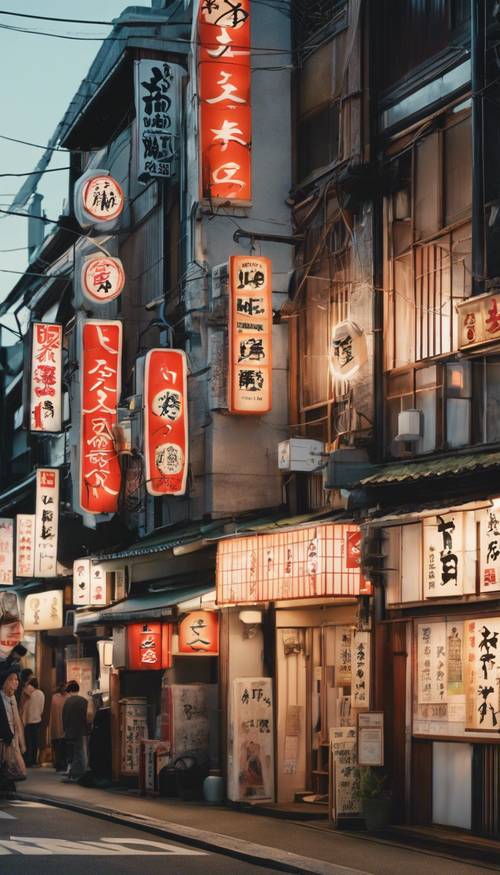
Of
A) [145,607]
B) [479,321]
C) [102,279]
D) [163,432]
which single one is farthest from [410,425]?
[102,279]

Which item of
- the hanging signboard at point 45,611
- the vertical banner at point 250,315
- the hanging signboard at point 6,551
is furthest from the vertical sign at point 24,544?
the vertical banner at point 250,315

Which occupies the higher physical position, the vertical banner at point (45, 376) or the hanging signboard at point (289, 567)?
the vertical banner at point (45, 376)

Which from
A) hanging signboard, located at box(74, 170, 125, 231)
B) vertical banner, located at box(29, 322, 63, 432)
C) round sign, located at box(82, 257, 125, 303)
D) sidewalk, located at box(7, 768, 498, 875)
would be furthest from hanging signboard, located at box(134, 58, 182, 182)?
sidewalk, located at box(7, 768, 498, 875)

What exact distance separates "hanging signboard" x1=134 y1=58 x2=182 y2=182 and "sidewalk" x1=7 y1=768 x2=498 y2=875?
1301cm

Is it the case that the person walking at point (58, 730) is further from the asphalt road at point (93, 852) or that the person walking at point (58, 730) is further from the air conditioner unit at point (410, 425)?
the air conditioner unit at point (410, 425)

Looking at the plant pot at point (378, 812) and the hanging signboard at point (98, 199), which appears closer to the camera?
the plant pot at point (378, 812)

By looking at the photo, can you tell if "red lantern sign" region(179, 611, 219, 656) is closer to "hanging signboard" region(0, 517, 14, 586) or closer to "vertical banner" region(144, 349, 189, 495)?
"vertical banner" region(144, 349, 189, 495)

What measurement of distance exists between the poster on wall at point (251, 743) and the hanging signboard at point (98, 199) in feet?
40.6

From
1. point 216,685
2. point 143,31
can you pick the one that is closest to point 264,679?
point 216,685

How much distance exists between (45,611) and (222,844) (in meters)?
19.3

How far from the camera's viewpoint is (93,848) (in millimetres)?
18078

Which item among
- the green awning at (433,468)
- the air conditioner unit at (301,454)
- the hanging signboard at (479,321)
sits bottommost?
the green awning at (433,468)

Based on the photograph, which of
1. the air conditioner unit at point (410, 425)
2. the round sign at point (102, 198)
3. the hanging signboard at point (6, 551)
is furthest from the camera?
the hanging signboard at point (6, 551)

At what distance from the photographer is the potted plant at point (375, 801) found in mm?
20438
